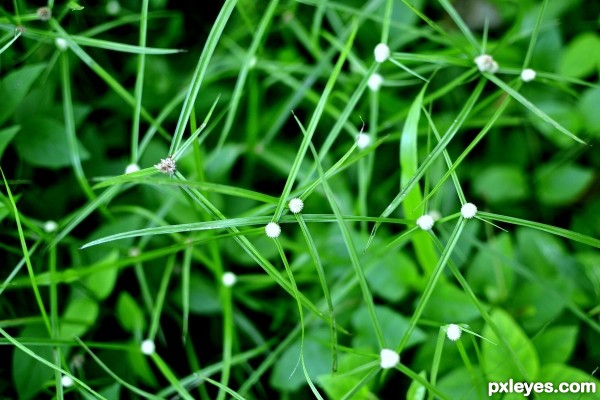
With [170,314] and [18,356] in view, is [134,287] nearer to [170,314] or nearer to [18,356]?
[170,314]

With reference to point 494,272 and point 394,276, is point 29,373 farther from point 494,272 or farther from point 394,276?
point 494,272

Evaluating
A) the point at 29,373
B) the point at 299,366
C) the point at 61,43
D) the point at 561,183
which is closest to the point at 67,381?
the point at 29,373

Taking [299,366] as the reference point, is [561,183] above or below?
above

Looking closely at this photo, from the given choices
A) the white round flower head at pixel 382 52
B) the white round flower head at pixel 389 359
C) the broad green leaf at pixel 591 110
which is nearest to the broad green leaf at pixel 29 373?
the white round flower head at pixel 389 359

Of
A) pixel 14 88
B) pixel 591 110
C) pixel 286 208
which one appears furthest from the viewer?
pixel 591 110

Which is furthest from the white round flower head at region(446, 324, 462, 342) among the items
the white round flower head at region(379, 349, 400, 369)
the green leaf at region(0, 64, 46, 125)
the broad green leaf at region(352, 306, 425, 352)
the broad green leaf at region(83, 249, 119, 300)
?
the green leaf at region(0, 64, 46, 125)

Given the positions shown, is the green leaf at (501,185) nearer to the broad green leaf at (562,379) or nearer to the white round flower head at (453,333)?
the broad green leaf at (562,379)

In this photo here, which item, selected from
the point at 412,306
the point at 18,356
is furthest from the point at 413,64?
the point at 18,356
